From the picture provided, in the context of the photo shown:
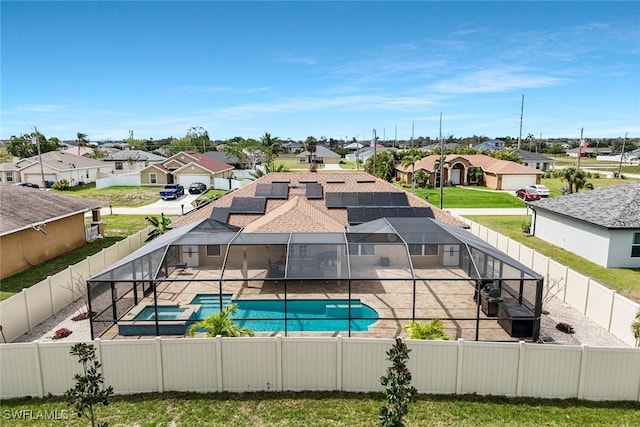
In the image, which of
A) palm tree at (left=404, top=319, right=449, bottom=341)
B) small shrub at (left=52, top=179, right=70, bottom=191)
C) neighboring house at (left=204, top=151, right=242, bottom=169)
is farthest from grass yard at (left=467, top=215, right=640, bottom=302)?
neighboring house at (left=204, top=151, right=242, bottom=169)

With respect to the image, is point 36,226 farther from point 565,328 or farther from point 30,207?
point 565,328

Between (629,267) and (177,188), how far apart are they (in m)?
40.7

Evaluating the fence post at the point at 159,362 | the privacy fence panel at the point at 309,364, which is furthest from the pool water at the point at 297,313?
the fence post at the point at 159,362

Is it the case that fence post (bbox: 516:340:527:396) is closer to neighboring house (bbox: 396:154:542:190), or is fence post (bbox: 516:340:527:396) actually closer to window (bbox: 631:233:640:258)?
window (bbox: 631:233:640:258)

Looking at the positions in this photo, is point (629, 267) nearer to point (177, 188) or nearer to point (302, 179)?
point (302, 179)

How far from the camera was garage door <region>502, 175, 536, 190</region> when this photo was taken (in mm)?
51906

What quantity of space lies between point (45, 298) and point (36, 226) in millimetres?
7614

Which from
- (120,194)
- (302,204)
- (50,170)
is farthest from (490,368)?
(50,170)

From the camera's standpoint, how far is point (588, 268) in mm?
20125

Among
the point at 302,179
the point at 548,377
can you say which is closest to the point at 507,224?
the point at 302,179

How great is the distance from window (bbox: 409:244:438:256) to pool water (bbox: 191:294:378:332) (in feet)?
8.42

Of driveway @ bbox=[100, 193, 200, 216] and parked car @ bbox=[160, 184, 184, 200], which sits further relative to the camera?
parked car @ bbox=[160, 184, 184, 200]

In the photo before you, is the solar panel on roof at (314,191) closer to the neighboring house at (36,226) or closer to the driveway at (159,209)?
the neighboring house at (36,226)

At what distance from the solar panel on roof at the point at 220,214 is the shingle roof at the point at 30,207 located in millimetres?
7777
